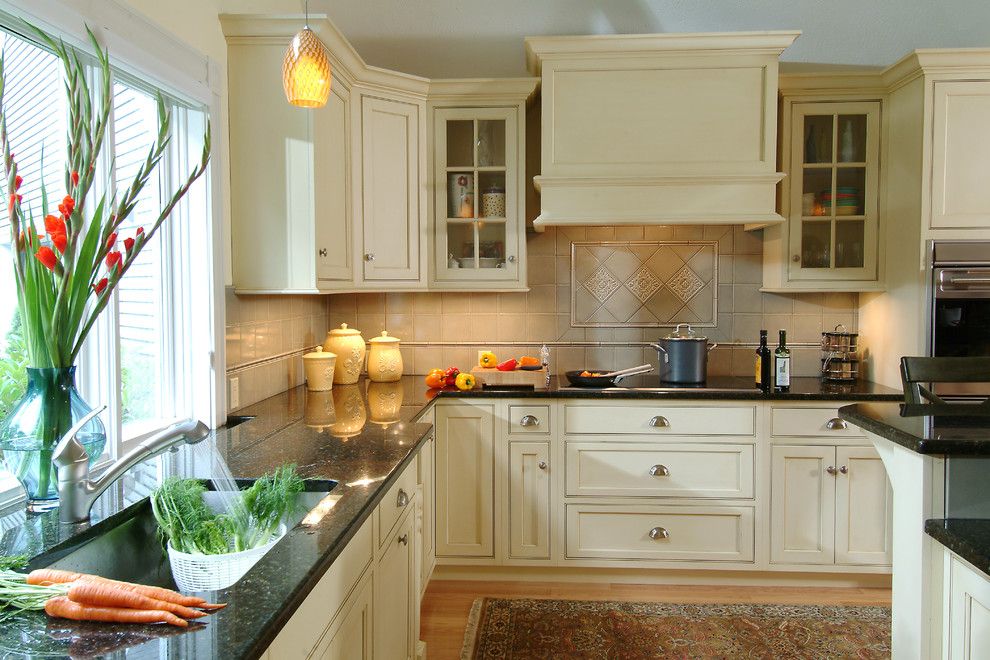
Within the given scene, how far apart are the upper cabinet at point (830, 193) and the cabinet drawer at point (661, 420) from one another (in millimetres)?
730

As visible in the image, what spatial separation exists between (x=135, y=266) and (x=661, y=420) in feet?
7.04

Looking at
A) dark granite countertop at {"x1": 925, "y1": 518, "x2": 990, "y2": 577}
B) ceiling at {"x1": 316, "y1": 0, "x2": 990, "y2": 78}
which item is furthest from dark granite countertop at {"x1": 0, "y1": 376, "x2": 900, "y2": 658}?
ceiling at {"x1": 316, "y1": 0, "x2": 990, "y2": 78}

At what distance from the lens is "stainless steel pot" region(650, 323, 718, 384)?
3.46 metres

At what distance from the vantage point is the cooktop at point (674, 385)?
3281mm

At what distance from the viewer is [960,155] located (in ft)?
10.4

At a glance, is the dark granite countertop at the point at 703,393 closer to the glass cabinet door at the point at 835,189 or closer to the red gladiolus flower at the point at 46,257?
the glass cabinet door at the point at 835,189

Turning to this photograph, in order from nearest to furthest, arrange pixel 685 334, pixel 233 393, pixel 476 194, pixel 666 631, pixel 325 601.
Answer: pixel 325 601
pixel 233 393
pixel 666 631
pixel 476 194
pixel 685 334

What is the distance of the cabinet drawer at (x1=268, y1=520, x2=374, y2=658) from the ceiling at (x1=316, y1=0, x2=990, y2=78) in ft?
8.85

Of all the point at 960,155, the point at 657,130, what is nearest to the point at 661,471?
the point at 657,130

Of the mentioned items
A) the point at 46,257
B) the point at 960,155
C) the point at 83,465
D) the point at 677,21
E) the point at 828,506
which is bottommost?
the point at 828,506

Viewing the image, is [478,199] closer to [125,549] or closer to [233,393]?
[233,393]

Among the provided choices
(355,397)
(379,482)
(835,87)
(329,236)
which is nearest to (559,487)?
(355,397)

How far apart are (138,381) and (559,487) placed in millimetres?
1802

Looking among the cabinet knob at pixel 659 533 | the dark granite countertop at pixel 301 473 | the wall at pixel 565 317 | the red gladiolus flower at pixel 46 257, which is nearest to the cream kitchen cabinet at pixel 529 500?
the dark granite countertop at pixel 301 473
